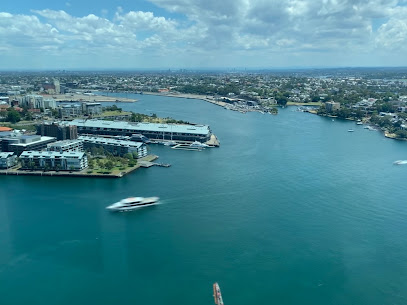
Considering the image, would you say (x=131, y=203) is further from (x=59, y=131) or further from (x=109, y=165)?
(x=59, y=131)

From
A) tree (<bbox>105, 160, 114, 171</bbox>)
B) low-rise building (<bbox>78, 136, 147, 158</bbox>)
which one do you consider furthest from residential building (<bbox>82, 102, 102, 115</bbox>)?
tree (<bbox>105, 160, 114, 171</bbox>)

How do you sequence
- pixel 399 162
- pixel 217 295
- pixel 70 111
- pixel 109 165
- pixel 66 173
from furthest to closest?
1. pixel 70 111
2. pixel 399 162
3. pixel 109 165
4. pixel 66 173
5. pixel 217 295

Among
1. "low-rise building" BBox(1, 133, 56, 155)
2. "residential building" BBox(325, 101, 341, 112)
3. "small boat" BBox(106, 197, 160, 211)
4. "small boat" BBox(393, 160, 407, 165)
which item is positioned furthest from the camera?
"residential building" BBox(325, 101, 341, 112)

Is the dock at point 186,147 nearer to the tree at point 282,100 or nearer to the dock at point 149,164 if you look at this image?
the dock at point 149,164

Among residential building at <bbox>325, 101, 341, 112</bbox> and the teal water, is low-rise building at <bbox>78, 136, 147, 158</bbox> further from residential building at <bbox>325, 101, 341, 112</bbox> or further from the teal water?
residential building at <bbox>325, 101, 341, 112</bbox>

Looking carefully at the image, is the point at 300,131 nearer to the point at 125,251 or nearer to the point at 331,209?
the point at 331,209

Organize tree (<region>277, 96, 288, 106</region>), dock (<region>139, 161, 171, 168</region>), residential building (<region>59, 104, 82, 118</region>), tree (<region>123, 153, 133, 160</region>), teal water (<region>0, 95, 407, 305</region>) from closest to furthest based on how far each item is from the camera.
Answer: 1. teal water (<region>0, 95, 407, 305</region>)
2. dock (<region>139, 161, 171, 168</region>)
3. tree (<region>123, 153, 133, 160</region>)
4. residential building (<region>59, 104, 82, 118</region>)
5. tree (<region>277, 96, 288, 106</region>)

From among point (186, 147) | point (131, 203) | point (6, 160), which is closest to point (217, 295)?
point (131, 203)
